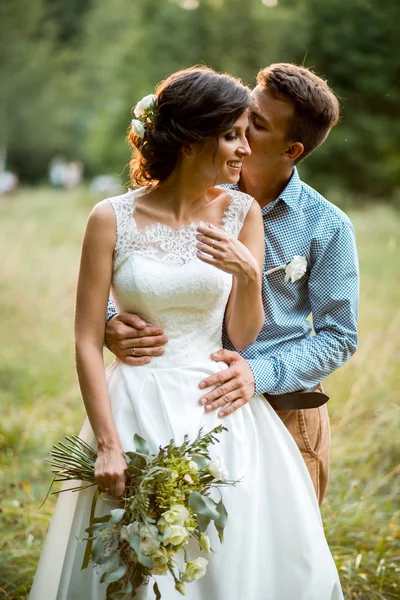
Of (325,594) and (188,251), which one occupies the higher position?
(188,251)

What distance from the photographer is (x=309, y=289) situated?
9.08ft

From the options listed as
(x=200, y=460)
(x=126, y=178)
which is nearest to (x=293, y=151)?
(x=200, y=460)

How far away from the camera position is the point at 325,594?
2439 millimetres

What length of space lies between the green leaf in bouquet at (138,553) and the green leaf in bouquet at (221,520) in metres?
0.23

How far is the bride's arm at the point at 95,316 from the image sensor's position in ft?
7.82

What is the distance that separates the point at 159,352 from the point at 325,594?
38.3 inches

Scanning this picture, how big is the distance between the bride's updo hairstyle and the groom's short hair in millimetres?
307

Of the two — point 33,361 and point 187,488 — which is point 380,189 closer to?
point 33,361

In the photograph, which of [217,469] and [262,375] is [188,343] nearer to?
[262,375]

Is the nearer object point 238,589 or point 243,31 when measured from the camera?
point 238,589

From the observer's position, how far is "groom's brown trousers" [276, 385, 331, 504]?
2861 mm

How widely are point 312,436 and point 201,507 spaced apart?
0.89 m

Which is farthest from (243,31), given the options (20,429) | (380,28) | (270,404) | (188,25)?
(270,404)

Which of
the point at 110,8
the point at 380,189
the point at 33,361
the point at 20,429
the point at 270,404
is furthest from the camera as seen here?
the point at 110,8
